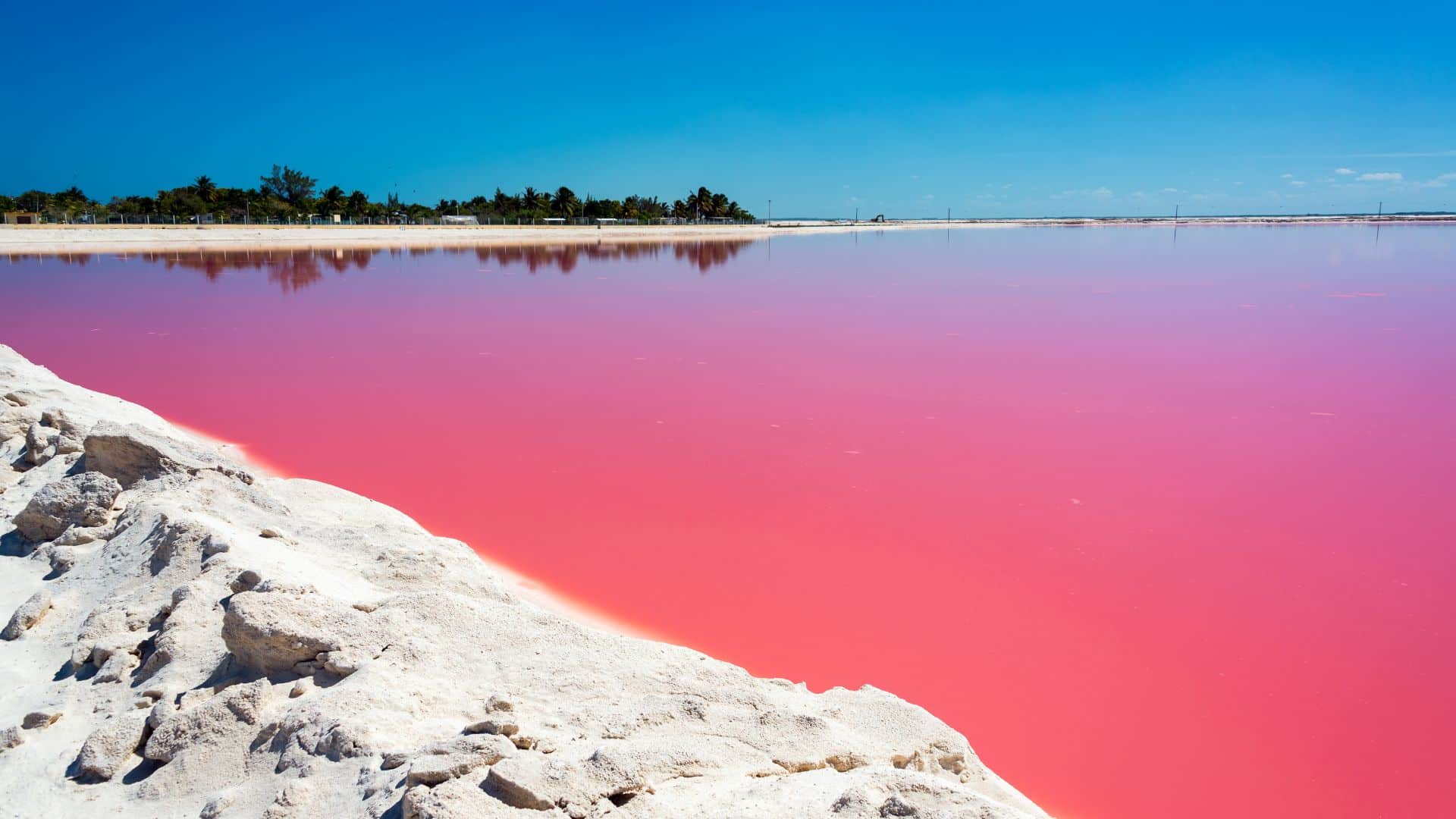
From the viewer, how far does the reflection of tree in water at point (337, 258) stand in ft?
92.9

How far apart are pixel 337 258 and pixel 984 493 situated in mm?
35639

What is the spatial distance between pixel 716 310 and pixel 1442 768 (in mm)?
15589

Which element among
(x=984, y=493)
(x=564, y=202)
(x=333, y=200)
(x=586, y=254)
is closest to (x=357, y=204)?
(x=333, y=200)

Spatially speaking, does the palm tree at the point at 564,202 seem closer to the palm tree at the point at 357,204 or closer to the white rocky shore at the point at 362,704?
the palm tree at the point at 357,204

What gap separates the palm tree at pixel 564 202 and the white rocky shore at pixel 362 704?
91152mm

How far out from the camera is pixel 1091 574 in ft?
17.2

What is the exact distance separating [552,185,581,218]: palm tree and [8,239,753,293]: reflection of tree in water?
43.4m

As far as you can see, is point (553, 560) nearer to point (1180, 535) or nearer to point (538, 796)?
point (538, 796)

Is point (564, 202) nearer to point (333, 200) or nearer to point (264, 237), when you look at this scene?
point (333, 200)

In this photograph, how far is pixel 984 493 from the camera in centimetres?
659

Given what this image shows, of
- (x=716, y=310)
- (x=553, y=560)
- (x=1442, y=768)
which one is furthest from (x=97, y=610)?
(x=716, y=310)

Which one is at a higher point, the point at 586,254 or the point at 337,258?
the point at 586,254

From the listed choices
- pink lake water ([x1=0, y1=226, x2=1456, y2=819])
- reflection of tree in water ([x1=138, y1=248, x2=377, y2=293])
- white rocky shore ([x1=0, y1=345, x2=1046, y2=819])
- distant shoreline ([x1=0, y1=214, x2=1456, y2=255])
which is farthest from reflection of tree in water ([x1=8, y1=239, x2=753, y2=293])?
white rocky shore ([x1=0, y1=345, x2=1046, y2=819])

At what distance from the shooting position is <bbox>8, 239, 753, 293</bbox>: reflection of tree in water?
28312 millimetres
